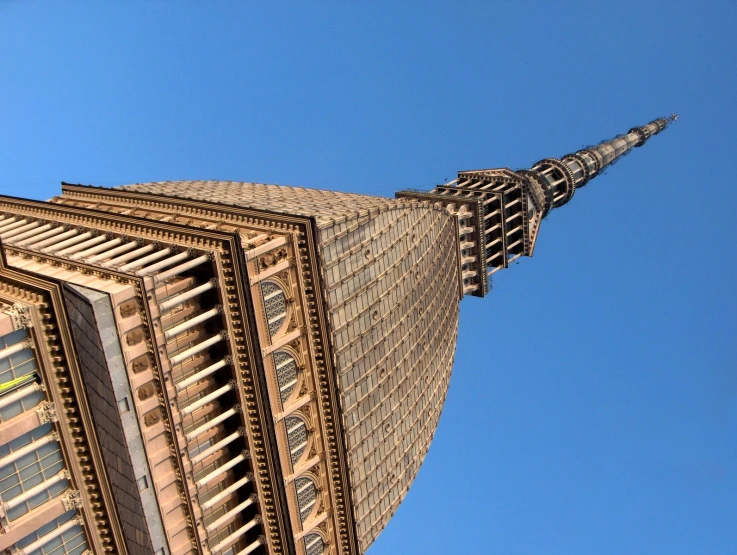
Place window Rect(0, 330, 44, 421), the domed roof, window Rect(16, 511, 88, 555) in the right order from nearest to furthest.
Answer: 1. window Rect(0, 330, 44, 421)
2. window Rect(16, 511, 88, 555)
3. the domed roof

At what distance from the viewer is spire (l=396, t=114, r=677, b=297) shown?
369ft

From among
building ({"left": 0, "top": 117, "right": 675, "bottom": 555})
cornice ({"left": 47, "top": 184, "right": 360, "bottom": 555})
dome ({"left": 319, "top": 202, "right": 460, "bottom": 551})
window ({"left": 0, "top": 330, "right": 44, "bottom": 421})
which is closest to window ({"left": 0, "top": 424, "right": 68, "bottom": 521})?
building ({"left": 0, "top": 117, "right": 675, "bottom": 555})

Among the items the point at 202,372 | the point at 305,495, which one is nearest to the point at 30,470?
the point at 202,372

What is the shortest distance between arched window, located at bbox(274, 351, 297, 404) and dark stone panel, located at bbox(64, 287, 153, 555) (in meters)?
14.6

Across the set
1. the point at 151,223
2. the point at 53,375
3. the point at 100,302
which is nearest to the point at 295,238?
the point at 151,223

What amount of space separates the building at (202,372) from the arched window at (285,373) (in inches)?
7.1

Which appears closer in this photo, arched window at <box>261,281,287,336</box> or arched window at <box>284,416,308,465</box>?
arched window at <box>261,281,287,336</box>

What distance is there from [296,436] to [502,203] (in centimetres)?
7654

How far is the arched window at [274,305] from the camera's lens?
51.2 metres

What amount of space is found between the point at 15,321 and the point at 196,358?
13910 millimetres

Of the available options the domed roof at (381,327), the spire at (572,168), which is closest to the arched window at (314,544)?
the domed roof at (381,327)

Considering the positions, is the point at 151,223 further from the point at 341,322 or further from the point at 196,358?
the point at 341,322

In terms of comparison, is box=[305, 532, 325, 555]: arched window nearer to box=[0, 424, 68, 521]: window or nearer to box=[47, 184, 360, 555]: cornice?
box=[47, 184, 360, 555]: cornice

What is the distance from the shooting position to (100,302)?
37969 millimetres
